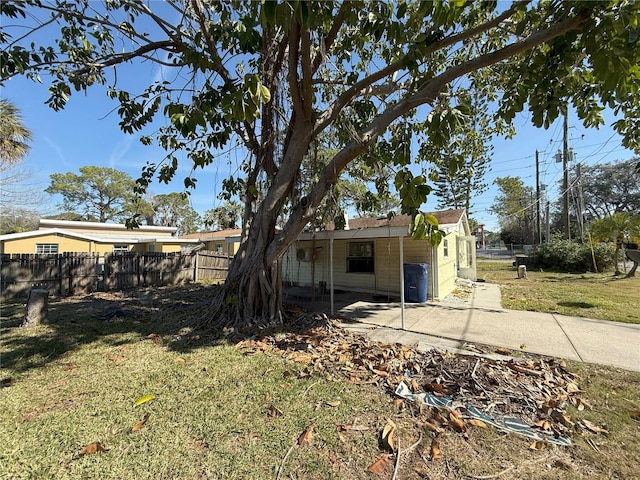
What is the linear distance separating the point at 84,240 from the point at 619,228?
29207 mm

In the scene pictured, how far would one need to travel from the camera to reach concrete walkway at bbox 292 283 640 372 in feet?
15.2

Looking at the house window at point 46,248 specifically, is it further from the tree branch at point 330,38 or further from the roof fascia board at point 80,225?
the tree branch at point 330,38

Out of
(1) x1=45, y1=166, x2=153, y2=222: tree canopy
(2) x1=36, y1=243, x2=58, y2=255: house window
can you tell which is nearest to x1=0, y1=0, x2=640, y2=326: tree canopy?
(2) x1=36, y1=243, x2=58, y2=255: house window

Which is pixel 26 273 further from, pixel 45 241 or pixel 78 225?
pixel 78 225

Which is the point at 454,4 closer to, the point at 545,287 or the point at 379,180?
the point at 379,180

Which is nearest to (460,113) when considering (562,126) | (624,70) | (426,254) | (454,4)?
(454,4)

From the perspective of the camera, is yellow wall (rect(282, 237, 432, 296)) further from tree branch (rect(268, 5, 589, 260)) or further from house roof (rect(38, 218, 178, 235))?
house roof (rect(38, 218, 178, 235))

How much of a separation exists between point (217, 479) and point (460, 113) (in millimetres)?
4130

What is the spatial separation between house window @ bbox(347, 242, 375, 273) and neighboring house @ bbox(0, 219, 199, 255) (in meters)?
9.00

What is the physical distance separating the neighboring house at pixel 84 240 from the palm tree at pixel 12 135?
500 cm

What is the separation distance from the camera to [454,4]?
263 cm

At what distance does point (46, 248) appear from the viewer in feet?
51.9

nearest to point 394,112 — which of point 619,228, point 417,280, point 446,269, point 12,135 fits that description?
point 417,280

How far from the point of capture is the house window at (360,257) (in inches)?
406
